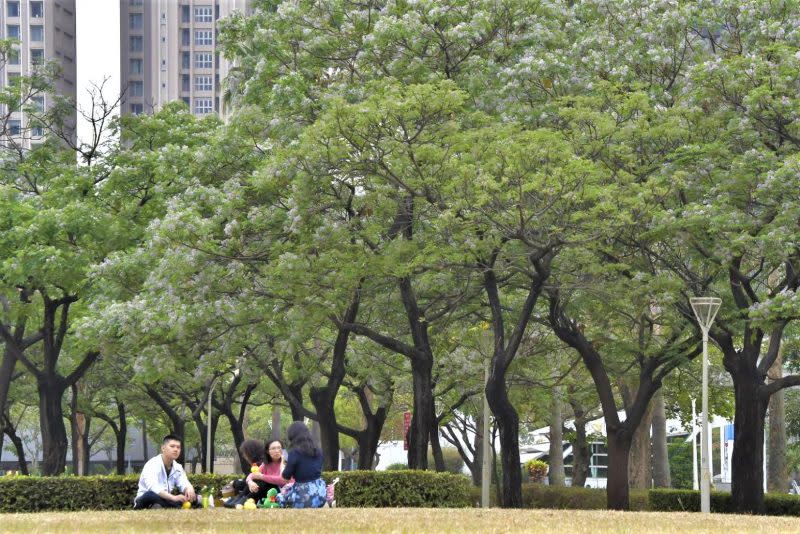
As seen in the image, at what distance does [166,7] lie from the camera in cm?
13138

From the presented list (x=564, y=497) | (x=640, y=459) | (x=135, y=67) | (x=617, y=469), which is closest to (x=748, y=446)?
(x=617, y=469)

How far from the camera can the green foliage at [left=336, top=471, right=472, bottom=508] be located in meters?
22.5

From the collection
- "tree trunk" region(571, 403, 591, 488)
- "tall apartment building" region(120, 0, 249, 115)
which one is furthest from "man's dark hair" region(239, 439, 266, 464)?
"tall apartment building" region(120, 0, 249, 115)

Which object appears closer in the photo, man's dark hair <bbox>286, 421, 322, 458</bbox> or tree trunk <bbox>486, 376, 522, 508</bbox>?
man's dark hair <bbox>286, 421, 322, 458</bbox>

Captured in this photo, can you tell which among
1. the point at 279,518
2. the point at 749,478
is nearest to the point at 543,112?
the point at 749,478

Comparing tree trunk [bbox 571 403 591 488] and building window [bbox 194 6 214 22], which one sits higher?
building window [bbox 194 6 214 22]

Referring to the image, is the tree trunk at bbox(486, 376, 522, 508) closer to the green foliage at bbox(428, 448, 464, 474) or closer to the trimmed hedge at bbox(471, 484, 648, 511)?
the trimmed hedge at bbox(471, 484, 648, 511)

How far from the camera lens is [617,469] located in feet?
91.4

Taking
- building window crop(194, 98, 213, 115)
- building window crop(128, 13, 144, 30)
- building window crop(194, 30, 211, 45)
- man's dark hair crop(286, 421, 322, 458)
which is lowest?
man's dark hair crop(286, 421, 322, 458)

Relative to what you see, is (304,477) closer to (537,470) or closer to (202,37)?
(537,470)

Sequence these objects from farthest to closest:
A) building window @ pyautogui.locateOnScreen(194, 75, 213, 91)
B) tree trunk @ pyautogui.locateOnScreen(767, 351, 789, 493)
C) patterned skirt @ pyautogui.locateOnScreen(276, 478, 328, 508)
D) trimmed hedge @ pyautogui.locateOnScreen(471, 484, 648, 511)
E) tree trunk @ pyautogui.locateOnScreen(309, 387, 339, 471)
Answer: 1. building window @ pyautogui.locateOnScreen(194, 75, 213, 91)
2. tree trunk @ pyautogui.locateOnScreen(309, 387, 339, 471)
3. trimmed hedge @ pyautogui.locateOnScreen(471, 484, 648, 511)
4. tree trunk @ pyautogui.locateOnScreen(767, 351, 789, 493)
5. patterned skirt @ pyautogui.locateOnScreen(276, 478, 328, 508)

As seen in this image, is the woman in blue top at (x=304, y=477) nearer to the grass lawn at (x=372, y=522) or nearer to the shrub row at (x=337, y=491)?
the grass lawn at (x=372, y=522)

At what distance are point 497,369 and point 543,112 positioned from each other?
4.56 metres

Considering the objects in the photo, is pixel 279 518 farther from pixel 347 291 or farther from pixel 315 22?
pixel 315 22
